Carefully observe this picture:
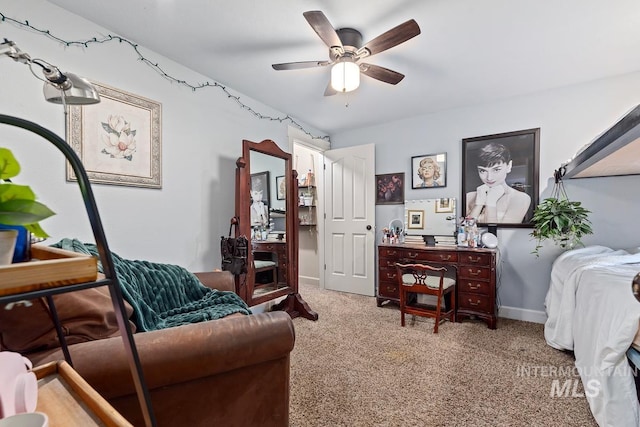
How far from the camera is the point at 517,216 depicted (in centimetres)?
302

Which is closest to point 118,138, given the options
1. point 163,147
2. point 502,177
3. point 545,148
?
point 163,147

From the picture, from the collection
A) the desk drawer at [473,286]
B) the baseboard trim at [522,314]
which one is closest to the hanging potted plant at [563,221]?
the desk drawer at [473,286]

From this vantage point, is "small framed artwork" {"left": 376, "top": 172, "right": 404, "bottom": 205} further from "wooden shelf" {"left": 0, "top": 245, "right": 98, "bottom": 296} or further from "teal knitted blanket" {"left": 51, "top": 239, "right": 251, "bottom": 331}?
"wooden shelf" {"left": 0, "top": 245, "right": 98, "bottom": 296}

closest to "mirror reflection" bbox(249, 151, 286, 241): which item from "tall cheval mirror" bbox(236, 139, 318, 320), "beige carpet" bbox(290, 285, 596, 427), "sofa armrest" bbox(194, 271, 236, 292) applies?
"tall cheval mirror" bbox(236, 139, 318, 320)

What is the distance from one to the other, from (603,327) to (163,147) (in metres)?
3.01

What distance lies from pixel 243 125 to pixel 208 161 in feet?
2.00

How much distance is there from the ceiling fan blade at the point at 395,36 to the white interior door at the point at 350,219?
6.87 feet

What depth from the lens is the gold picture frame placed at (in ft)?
5.98

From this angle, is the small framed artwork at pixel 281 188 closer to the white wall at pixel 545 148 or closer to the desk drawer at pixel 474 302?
the white wall at pixel 545 148

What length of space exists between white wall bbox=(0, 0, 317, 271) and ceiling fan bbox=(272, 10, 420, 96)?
973 mm

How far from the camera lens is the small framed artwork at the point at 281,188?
10.1ft

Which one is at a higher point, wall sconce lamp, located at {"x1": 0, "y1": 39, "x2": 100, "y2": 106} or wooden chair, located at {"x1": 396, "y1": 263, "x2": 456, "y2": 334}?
wall sconce lamp, located at {"x1": 0, "y1": 39, "x2": 100, "y2": 106}

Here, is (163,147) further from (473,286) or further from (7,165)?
(473,286)

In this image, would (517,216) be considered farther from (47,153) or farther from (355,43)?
(47,153)
